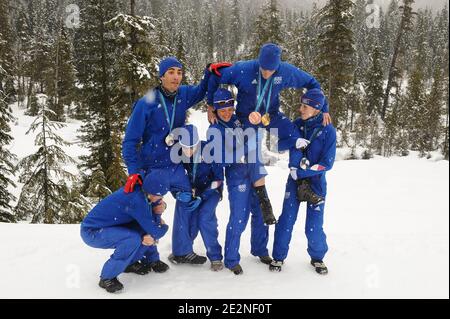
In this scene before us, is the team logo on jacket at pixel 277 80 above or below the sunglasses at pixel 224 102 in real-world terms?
above

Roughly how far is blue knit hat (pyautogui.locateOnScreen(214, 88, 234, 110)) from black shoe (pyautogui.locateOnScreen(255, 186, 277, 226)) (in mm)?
1251

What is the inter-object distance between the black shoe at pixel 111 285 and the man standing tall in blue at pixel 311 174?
210 cm

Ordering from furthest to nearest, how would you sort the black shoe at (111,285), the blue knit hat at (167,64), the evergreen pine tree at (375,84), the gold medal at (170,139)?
the evergreen pine tree at (375,84) < the gold medal at (170,139) < the blue knit hat at (167,64) < the black shoe at (111,285)

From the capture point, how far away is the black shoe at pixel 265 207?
16.2 ft

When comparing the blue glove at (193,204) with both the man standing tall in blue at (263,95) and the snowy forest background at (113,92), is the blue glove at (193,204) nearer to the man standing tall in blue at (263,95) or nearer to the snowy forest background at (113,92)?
the man standing tall in blue at (263,95)

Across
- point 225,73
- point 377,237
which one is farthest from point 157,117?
point 377,237

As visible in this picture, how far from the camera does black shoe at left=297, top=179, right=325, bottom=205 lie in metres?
4.93

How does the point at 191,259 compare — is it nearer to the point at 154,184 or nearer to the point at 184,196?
the point at 184,196

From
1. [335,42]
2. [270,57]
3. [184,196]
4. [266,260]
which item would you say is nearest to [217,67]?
[270,57]

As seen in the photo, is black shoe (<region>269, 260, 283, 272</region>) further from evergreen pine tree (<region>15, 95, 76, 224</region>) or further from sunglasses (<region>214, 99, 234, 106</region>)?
evergreen pine tree (<region>15, 95, 76, 224</region>)

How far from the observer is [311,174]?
495cm

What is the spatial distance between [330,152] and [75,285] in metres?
3.81

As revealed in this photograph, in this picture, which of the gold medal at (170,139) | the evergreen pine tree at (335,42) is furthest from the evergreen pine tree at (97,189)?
the evergreen pine tree at (335,42)
